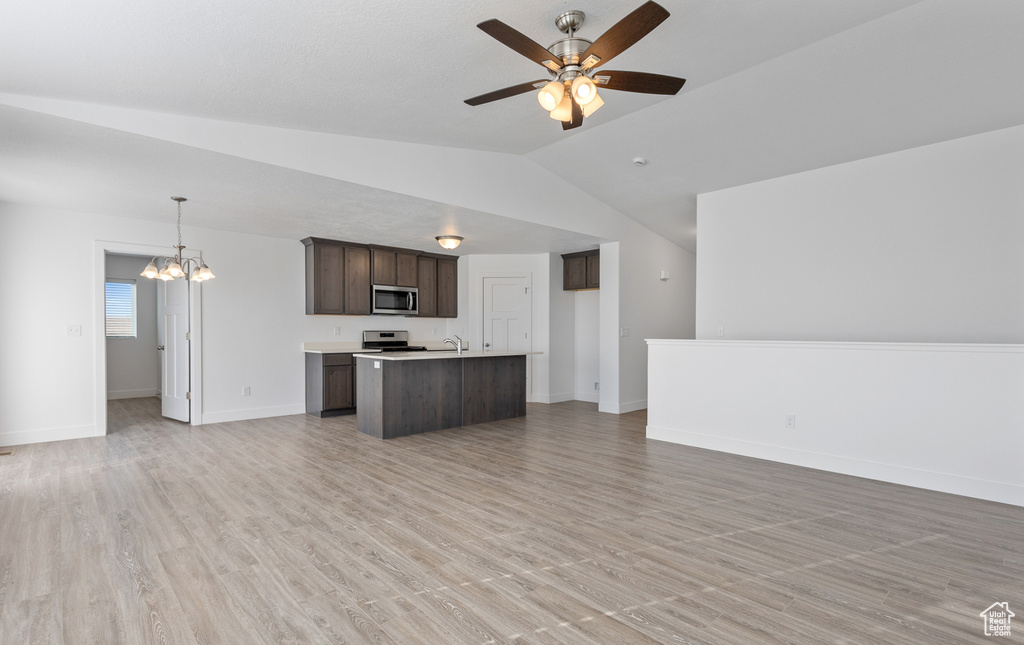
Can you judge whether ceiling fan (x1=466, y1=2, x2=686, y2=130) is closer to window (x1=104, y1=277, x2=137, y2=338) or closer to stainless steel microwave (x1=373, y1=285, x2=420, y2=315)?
stainless steel microwave (x1=373, y1=285, x2=420, y2=315)

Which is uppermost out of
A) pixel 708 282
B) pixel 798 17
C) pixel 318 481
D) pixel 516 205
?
pixel 798 17

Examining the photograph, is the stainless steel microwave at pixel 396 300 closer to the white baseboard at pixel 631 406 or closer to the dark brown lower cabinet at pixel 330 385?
the dark brown lower cabinet at pixel 330 385

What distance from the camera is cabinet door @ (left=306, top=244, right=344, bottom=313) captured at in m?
6.80

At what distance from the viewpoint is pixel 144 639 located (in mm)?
1879

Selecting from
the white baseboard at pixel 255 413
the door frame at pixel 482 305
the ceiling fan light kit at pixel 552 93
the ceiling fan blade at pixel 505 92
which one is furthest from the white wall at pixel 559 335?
the ceiling fan light kit at pixel 552 93

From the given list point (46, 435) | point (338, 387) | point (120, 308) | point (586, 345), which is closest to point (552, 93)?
point (338, 387)

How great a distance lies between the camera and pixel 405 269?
7.66 metres

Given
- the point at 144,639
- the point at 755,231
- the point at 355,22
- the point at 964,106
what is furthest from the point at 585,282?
the point at 144,639

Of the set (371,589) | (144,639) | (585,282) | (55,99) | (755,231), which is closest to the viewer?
(144,639)

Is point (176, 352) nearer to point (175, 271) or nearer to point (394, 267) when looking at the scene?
point (175, 271)

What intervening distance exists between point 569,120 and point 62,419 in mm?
6211

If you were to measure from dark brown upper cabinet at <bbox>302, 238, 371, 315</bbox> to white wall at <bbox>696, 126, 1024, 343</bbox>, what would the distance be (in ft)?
15.0

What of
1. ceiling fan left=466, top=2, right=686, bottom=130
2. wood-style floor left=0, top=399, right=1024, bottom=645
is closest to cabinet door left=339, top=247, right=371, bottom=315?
wood-style floor left=0, top=399, right=1024, bottom=645

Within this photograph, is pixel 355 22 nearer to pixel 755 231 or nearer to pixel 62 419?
pixel 755 231
